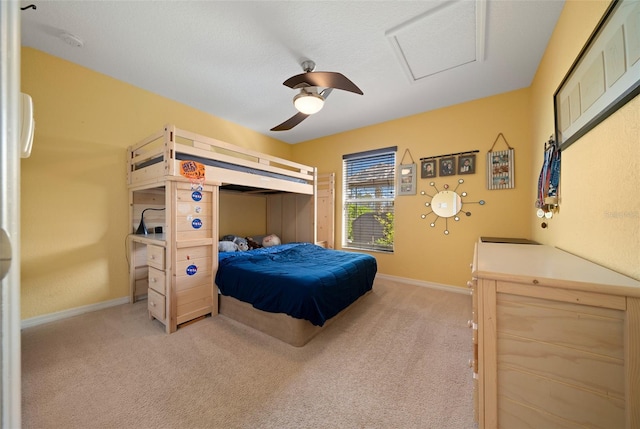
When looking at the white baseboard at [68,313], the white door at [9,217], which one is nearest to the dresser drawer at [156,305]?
the white baseboard at [68,313]

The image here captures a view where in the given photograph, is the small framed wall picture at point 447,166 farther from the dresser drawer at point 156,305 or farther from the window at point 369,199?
the dresser drawer at point 156,305

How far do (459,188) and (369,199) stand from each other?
1.38 metres

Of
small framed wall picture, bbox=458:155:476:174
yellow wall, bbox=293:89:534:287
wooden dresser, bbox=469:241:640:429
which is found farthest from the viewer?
small framed wall picture, bbox=458:155:476:174

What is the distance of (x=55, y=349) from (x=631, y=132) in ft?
12.4

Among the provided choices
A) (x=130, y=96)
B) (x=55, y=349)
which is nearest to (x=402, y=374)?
(x=55, y=349)

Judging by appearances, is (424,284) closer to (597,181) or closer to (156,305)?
(597,181)

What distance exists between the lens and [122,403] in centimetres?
134

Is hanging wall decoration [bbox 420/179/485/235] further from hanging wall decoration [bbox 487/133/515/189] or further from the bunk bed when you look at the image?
the bunk bed

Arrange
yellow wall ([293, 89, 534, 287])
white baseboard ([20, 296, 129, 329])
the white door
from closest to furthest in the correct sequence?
the white door, white baseboard ([20, 296, 129, 329]), yellow wall ([293, 89, 534, 287])

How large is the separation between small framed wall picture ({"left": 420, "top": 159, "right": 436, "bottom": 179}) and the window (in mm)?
469

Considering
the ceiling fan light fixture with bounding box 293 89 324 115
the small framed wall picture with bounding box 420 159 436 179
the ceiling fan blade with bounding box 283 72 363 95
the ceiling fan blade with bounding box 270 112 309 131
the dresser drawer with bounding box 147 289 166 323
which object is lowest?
the dresser drawer with bounding box 147 289 166 323

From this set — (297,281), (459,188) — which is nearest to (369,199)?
(459,188)

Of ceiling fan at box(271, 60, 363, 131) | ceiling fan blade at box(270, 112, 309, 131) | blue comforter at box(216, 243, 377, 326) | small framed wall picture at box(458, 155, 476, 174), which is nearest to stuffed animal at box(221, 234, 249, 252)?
blue comforter at box(216, 243, 377, 326)

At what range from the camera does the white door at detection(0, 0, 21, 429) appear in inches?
16.5
